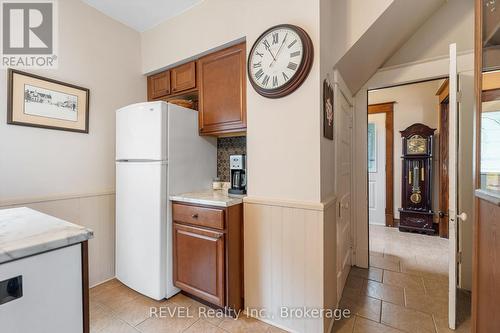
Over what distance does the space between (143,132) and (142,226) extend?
0.82m

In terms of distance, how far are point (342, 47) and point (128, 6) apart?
2.07 meters

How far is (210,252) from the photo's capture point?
5.71ft

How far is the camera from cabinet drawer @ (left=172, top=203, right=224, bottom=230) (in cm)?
169

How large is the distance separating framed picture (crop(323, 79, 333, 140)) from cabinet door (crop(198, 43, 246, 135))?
25.1 inches

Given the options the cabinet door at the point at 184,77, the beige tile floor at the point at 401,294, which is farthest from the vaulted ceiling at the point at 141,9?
the beige tile floor at the point at 401,294

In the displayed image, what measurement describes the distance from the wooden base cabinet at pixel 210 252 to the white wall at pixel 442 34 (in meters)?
2.31

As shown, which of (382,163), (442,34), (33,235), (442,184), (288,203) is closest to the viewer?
(33,235)

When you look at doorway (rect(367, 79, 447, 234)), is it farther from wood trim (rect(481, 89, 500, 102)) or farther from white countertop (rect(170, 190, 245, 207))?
white countertop (rect(170, 190, 245, 207))

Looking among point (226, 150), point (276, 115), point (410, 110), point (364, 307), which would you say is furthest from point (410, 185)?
point (276, 115)

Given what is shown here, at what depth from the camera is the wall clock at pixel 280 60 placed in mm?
1481

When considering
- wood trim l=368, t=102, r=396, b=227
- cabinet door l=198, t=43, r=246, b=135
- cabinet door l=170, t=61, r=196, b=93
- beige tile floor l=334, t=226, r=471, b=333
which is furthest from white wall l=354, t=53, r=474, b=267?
wood trim l=368, t=102, r=396, b=227

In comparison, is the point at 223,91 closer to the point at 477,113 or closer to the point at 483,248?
the point at 477,113

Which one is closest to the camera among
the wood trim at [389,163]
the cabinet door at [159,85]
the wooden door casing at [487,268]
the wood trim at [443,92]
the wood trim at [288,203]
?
the wooden door casing at [487,268]

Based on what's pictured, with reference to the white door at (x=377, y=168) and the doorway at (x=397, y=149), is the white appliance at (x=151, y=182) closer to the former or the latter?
the doorway at (x=397, y=149)
